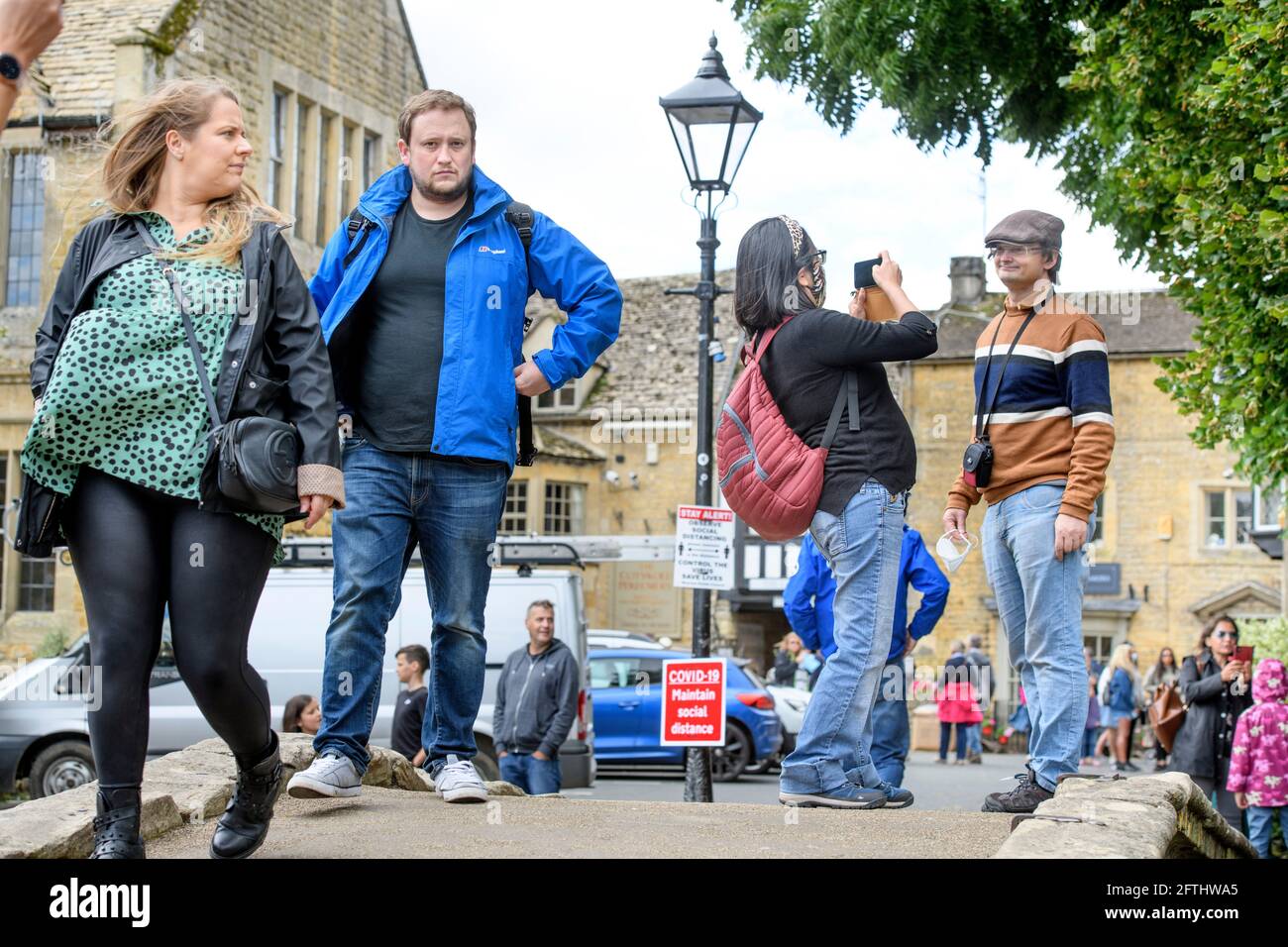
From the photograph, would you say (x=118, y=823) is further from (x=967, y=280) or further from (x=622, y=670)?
(x=967, y=280)

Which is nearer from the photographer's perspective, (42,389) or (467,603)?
(42,389)

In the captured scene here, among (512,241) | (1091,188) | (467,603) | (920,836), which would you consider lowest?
(920,836)

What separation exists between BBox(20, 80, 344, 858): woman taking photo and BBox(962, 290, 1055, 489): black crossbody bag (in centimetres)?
241

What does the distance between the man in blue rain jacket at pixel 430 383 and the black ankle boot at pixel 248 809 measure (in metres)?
0.98

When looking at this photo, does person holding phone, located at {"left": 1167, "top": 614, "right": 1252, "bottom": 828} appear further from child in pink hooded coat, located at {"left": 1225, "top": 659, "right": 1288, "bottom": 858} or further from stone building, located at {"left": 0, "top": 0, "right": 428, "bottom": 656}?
stone building, located at {"left": 0, "top": 0, "right": 428, "bottom": 656}

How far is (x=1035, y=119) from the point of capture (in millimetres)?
14227

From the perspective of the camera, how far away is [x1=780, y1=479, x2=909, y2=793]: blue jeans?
5391mm

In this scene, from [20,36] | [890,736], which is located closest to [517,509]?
[890,736]

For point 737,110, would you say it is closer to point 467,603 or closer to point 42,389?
point 467,603

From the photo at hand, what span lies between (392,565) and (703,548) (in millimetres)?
7547

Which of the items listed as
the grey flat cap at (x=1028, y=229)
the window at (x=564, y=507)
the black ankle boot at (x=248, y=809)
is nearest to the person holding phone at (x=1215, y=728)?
the grey flat cap at (x=1028, y=229)

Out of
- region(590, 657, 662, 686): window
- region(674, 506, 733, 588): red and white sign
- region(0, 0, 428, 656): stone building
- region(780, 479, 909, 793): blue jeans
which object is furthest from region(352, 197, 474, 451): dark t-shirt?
region(0, 0, 428, 656): stone building
